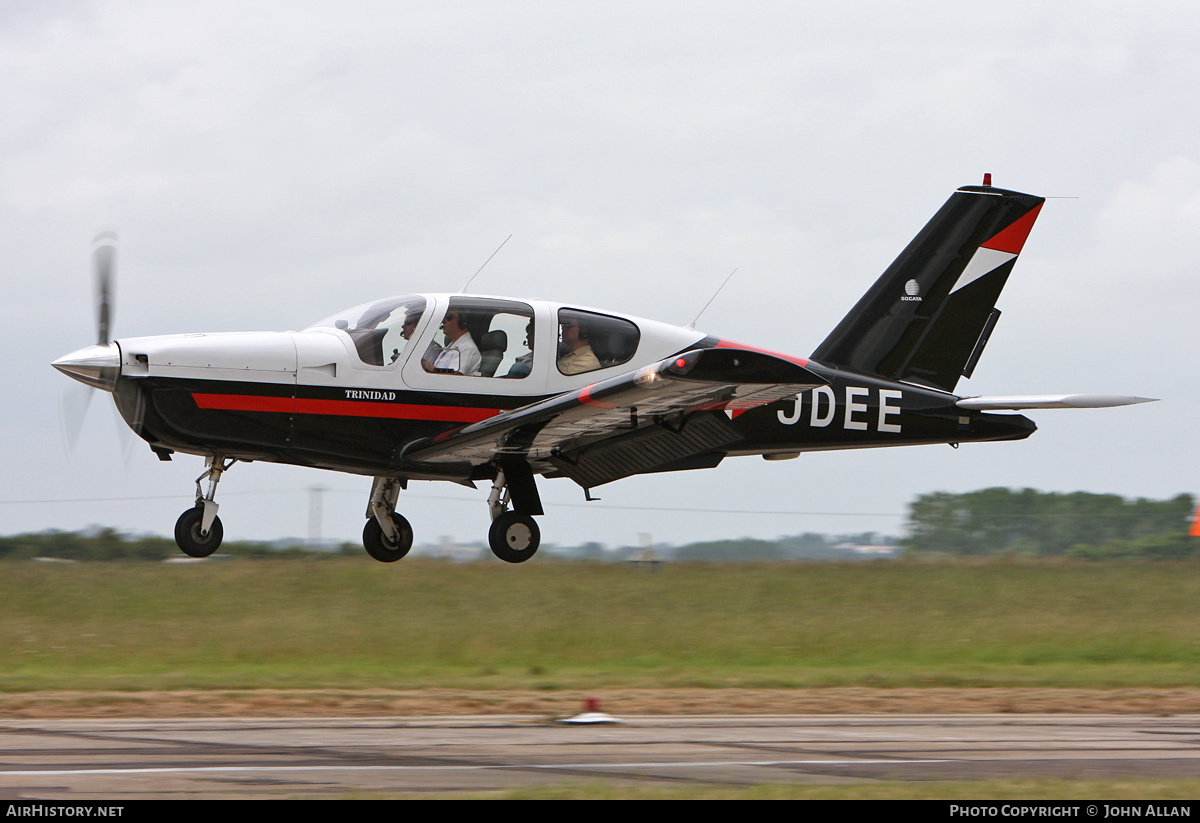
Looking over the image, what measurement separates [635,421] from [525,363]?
3.84 ft

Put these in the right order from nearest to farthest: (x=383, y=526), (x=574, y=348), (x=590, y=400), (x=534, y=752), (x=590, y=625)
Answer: (x=590, y=400), (x=534, y=752), (x=574, y=348), (x=383, y=526), (x=590, y=625)

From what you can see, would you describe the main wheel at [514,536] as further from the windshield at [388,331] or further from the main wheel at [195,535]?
the main wheel at [195,535]

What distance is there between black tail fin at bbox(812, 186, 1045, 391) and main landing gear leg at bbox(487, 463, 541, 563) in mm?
3241

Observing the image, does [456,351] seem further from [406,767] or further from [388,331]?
[406,767]

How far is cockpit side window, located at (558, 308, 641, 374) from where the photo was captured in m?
11.0

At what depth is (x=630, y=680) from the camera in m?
16.6

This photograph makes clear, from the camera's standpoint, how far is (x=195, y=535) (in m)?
10.8

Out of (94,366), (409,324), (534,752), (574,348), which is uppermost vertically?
(409,324)

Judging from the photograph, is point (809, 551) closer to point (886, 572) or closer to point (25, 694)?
point (886, 572)

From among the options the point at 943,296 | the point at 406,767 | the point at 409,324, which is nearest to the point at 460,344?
the point at 409,324

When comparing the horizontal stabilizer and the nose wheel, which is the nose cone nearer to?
the nose wheel

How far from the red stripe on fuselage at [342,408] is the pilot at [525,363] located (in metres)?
0.35

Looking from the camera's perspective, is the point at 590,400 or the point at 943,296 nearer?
the point at 590,400


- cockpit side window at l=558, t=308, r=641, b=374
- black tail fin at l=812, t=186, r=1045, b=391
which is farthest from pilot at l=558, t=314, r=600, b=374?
black tail fin at l=812, t=186, r=1045, b=391
